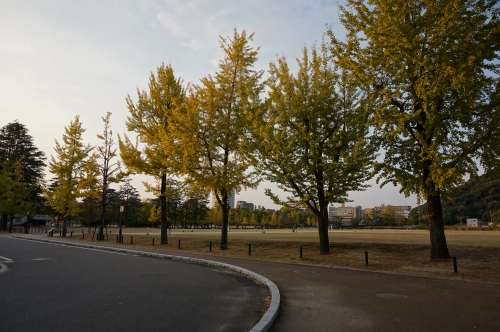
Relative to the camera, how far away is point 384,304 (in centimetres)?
707

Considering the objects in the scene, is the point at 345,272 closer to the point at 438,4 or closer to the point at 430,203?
the point at 430,203

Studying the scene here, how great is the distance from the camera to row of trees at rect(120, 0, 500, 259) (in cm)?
1253

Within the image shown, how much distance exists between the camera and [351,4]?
49.1 ft

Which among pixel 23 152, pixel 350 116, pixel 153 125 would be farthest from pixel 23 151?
pixel 350 116

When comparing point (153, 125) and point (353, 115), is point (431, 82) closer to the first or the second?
point (353, 115)

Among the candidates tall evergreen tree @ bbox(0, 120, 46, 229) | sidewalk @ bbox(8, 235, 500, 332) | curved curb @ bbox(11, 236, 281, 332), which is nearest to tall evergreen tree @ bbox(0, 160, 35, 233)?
tall evergreen tree @ bbox(0, 120, 46, 229)

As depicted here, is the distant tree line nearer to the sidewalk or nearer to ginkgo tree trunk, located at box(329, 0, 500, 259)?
ginkgo tree trunk, located at box(329, 0, 500, 259)

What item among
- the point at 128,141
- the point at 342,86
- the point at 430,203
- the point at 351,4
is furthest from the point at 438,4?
the point at 128,141

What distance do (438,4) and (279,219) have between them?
107 metres

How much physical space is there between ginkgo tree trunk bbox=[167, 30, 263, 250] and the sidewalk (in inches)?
393

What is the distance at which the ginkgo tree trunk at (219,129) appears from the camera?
19469mm

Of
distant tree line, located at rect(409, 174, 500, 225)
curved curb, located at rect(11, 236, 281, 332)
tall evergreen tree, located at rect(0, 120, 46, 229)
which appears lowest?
curved curb, located at rect(11, 236, 281, 332)

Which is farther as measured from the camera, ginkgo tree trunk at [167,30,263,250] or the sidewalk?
ginkgo tree trunk at [167,30,263,250]

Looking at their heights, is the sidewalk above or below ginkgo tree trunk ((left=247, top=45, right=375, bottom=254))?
below
